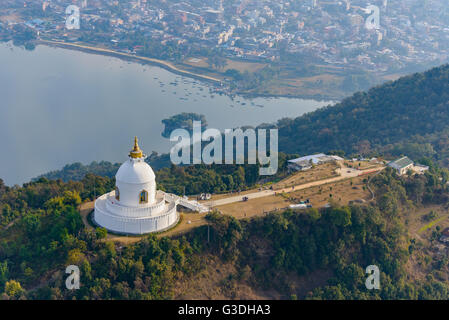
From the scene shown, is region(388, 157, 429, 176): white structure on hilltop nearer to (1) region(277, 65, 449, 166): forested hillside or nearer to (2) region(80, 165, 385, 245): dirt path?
(2) region(80, 165, 385, 245): dirt path

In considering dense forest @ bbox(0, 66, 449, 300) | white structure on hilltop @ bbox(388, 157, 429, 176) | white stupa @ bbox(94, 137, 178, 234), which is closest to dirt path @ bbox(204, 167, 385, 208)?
white structure on hilltop @ bbox(388, 157, 429, 176)

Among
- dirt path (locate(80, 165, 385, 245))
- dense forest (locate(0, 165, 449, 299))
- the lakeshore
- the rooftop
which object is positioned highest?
the rooftop

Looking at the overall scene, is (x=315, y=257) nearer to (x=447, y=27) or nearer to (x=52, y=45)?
(x=52, y=45)

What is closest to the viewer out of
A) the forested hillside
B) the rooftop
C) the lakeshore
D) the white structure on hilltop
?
the white structure on hilltop

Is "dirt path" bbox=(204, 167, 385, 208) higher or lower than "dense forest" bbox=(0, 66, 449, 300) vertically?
higher

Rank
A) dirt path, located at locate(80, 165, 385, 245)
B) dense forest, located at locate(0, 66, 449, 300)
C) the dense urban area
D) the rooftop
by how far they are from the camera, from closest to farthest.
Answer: dense forest, located at locate(0, 66, 449, 300), dirt path, located at locate(80, 165, 385, 245), the rooftop, the dense urban area

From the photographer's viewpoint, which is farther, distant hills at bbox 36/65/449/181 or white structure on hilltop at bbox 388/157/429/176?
distant hills at bbox 36/65/449/181
